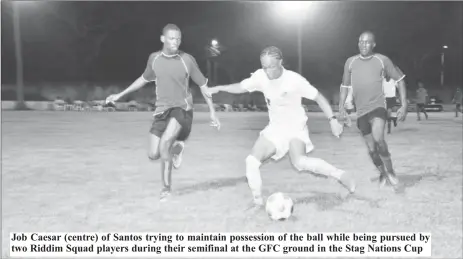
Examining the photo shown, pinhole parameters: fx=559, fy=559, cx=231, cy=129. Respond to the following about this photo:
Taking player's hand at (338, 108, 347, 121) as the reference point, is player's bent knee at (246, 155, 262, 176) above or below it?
below

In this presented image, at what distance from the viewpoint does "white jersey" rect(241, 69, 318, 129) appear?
15.9 ft

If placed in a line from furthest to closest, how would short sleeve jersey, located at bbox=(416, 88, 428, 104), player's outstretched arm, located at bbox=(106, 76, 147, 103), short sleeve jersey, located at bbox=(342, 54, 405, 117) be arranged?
short sleeve jersey, located at bbox=(416, 88, 428, 104) < short sleeve jersey, located at bbox=(342, 54, 405, 117) < player's outstretched arm, located at bbox=(106, 76, 147, 103)

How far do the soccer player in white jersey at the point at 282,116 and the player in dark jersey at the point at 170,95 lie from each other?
54 cm

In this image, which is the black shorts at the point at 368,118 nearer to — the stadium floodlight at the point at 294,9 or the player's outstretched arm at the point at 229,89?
the stadium floodlight at the point at 294,9

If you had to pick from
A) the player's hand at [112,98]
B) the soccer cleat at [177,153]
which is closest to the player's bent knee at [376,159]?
the soccer cleat at [177,153]

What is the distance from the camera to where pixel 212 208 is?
7402mm

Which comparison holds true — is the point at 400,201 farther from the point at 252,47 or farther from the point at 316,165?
the point at 252,47

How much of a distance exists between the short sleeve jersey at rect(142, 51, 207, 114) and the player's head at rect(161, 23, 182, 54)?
0.46 meters

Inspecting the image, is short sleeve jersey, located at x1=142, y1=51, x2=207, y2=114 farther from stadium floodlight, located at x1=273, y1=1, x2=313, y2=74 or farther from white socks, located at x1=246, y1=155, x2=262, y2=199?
stadium floodlight, located at x1=273, y1=1, x2=313, y2=74

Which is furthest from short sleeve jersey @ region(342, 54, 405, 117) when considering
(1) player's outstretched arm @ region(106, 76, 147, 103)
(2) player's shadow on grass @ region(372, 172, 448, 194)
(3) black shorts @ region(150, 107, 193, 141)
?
(2) player's shadow on grass @ region(372, 172, 448, 194)

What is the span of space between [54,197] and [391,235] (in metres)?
5.32

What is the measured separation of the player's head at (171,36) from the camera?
4.34 metres

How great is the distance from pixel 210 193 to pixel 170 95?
10.5 feet

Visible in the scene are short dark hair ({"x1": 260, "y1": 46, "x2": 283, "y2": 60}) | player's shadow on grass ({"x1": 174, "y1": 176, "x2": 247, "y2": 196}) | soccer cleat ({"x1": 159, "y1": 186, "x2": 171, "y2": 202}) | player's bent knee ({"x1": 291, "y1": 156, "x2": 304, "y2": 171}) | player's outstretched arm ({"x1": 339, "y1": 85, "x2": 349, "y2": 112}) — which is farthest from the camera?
player's shadow on grass ({"x1": 174, "y1": 176, "x2": 247, "y2": 196})
